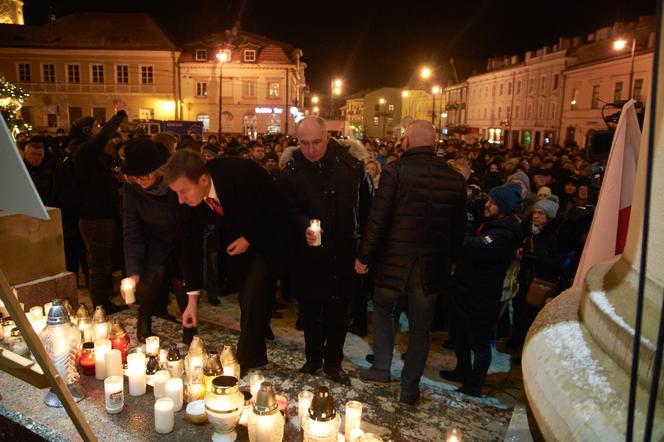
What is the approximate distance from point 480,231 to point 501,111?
59.4 metres

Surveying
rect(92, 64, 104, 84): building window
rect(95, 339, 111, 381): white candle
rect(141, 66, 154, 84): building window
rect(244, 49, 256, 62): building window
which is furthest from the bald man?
rect(92, 64, 104, 84): building window

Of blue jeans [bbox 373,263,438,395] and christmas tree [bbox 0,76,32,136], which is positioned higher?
christmas tree [bbox 0,76,32,136]

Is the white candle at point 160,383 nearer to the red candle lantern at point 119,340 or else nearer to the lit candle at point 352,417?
the red candle lantern at point 119,340

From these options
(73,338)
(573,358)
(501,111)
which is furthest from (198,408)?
(501,111)

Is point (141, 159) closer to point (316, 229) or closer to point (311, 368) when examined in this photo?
point (316, 229)

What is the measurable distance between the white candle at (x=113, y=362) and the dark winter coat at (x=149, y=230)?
108cm

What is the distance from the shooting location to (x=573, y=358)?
1.36 m

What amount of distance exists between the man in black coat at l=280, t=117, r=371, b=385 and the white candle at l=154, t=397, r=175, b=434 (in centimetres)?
151

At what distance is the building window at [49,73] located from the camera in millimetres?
46156

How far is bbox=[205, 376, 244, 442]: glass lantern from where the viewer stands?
118 inches

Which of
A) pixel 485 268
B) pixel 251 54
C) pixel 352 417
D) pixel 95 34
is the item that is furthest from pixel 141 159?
pixel 95 34

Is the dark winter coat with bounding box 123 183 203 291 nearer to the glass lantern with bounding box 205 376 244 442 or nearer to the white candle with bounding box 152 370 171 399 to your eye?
the white candle with bounding box 152 370 171 399

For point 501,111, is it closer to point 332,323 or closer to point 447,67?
point 447,67

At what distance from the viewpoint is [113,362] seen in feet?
12.0
